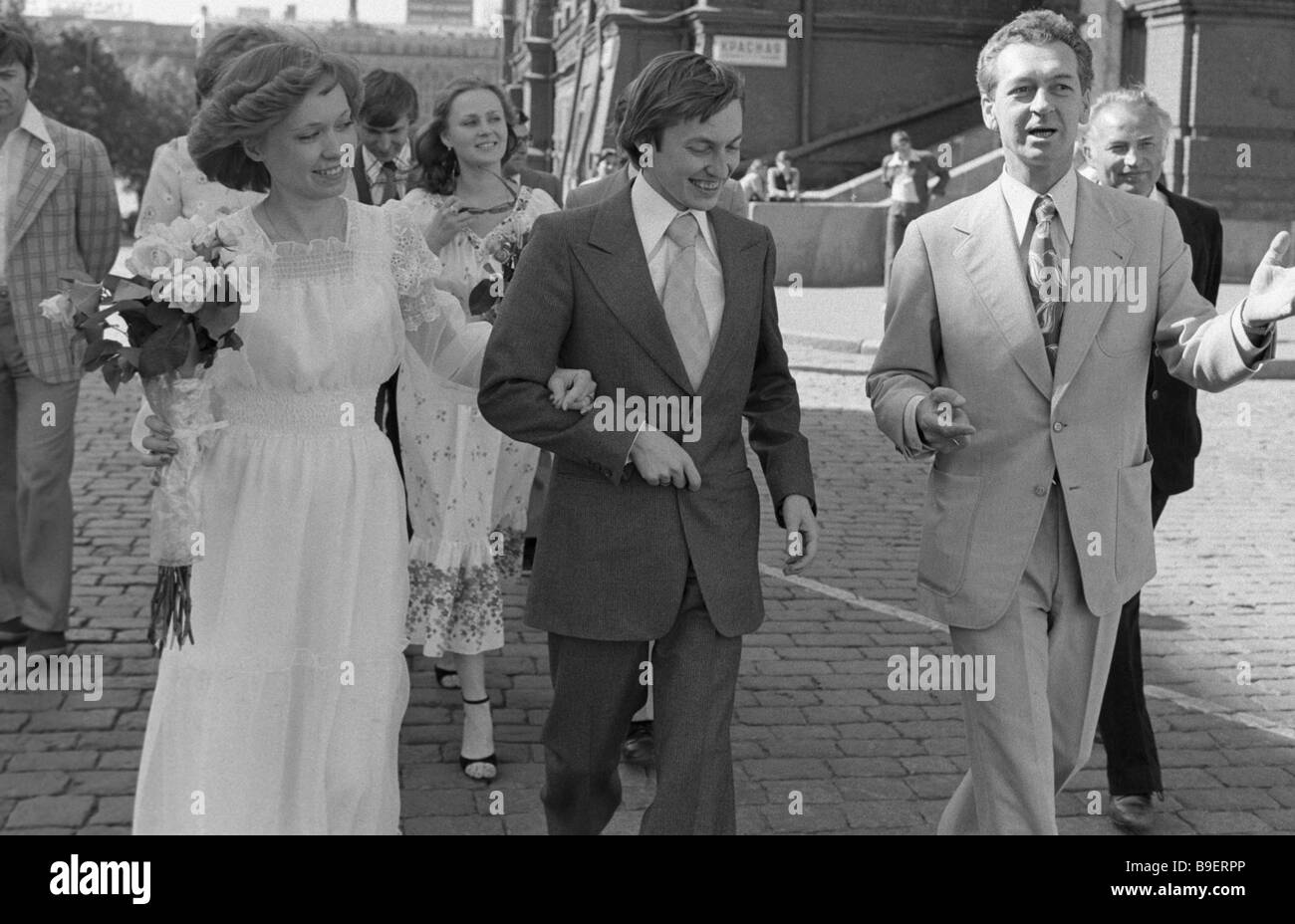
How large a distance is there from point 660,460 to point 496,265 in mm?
1827

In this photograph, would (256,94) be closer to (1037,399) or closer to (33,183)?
(1037,399)

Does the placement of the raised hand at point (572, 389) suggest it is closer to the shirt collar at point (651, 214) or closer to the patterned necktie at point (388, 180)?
the shirt collar at point (651, 214)

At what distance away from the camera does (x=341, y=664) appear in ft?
13.1

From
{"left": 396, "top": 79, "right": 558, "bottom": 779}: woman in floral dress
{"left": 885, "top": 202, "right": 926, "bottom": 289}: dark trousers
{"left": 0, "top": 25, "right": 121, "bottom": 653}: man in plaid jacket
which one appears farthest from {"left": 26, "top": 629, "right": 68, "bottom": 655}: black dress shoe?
{"left": 885, "top": 202, "right": 926, "bottom": 289}: dark trousers

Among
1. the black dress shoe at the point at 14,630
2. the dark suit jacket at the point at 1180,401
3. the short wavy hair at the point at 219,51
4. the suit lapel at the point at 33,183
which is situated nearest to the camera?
the short wavy hair at the point at 219,51

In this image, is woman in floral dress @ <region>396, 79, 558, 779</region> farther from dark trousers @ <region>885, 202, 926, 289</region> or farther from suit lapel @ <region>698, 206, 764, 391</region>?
dark trousers @ <region>885, 202, 926, 289</region>

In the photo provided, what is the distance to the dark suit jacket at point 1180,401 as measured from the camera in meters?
5.39

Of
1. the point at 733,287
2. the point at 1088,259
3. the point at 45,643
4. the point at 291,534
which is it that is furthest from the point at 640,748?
the point at 45,643

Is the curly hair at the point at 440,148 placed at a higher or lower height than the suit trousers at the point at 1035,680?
higher

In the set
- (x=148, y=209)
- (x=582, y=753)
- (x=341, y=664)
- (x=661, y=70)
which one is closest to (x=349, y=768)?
(x=341, y=664)

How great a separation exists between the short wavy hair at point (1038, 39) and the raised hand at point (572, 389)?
1193mm

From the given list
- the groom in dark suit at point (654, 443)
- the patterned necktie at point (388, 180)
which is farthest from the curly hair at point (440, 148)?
the groom in dark suit at point (654, 443)

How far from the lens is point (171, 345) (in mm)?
3688
